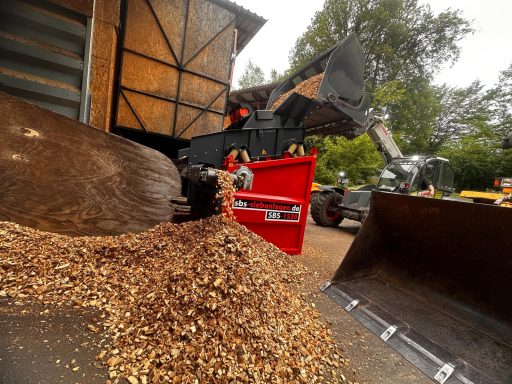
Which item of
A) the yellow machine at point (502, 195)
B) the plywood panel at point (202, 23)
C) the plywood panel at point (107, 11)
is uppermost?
the plywood panel at point (202, 23)

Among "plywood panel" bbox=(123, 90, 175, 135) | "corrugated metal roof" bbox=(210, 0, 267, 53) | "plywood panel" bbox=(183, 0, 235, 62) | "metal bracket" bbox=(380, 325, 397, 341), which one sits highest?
"corrugated metal roof" bbox=(210, 0, 267, 53)

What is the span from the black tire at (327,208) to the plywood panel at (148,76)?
4102 millimetres

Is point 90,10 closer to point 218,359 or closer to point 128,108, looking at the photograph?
point 128,108

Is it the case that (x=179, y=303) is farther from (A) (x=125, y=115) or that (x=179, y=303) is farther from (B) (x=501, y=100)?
(B) (x=501, y=100)

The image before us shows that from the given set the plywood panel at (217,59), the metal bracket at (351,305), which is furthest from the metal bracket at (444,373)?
the plywood panel at (217,59)

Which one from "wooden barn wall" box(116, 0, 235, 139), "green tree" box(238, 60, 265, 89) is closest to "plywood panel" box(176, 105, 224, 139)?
"wooden barn wall" box(116, 0, 235, 139)

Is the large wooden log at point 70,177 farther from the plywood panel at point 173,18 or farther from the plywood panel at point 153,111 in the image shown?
the plywood panel at point 173,18

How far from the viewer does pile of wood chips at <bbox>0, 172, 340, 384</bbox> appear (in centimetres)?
132

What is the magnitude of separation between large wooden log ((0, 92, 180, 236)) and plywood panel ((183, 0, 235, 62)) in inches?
123

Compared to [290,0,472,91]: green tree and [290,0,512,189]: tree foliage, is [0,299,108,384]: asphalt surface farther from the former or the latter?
[290,0,472,91]: green tree

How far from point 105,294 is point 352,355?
163 cm

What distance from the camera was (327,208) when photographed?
6809 millimetres

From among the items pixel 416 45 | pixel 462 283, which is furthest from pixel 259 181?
pixel 416 45

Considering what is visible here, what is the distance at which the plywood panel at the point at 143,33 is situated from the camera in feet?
14.5
